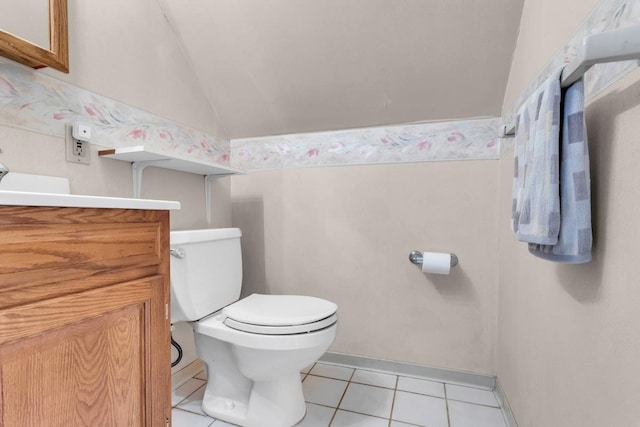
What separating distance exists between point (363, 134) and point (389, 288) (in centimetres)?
83

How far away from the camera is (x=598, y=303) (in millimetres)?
647

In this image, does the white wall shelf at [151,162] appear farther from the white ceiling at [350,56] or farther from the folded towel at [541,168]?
the folded towel at [541,168]

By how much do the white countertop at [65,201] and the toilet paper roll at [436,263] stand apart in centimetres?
119

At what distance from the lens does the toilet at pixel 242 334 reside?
114 centimetres

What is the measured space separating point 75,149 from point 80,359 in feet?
2.56

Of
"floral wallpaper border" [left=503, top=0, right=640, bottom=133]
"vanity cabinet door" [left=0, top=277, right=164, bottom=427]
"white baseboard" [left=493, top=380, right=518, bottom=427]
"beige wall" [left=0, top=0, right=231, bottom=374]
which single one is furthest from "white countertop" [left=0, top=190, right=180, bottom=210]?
"white baseboard" [left=493, top=380, right=518, bottom=427]

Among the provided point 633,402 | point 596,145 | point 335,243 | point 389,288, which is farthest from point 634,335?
point 335,243

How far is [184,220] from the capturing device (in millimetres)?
1567

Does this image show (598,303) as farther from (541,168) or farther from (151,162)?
(151,162)

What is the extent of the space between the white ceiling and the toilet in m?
0.81

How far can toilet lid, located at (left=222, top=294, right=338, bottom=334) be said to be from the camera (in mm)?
1129

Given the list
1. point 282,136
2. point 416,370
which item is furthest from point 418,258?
point 282,136

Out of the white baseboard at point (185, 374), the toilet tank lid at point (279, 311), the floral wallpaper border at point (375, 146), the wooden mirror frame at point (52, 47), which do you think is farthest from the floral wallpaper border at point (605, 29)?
the white baseboard at point (185, 374)

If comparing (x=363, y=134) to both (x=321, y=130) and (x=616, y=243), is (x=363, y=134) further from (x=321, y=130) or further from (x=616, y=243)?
(x=616, y=243)
